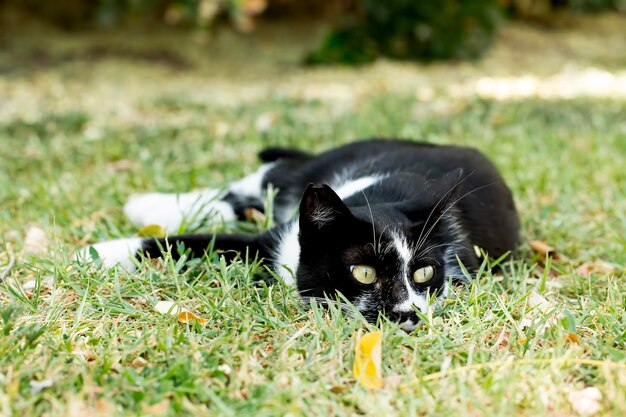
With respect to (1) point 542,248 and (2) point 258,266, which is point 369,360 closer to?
(2) point 258,266

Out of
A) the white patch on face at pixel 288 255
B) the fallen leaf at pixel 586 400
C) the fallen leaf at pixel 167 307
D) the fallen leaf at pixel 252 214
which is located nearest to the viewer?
the fallen leaf at pixel 586 400

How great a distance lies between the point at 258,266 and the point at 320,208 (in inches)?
18.7

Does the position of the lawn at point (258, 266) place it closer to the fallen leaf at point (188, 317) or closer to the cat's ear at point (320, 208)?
the fallen leaf at point (188, 317)

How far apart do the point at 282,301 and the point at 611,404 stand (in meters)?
1.00

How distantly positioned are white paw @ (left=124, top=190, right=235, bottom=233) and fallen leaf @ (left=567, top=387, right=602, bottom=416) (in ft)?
5.12

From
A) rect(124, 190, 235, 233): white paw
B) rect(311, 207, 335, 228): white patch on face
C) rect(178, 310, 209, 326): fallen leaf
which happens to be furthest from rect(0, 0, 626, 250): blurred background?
rect(311, 207, 335, 228): white patch on face

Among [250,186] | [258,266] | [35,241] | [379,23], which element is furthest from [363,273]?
[379,23]

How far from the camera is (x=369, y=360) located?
5.88 feet

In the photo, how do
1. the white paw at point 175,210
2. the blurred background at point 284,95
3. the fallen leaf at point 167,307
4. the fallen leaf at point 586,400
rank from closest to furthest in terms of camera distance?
the fallen leaf at point 586,400 < the fallen leaf at point 167,307 < the white paw at point 175,210 < the blurred background at point 284,95

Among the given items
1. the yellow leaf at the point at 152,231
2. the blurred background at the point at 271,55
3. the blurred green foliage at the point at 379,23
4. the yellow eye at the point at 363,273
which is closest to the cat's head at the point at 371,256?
the yellow eye at the point at 363,273

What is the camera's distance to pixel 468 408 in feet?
5.43

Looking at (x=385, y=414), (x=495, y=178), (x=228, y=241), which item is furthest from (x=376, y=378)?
(x=495, y=178)

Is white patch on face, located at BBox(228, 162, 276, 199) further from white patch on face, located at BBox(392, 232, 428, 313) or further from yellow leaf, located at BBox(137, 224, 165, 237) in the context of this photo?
white patch on face, located at BBox(392, 232, 428, 313)

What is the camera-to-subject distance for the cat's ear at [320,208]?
76.0 inches
